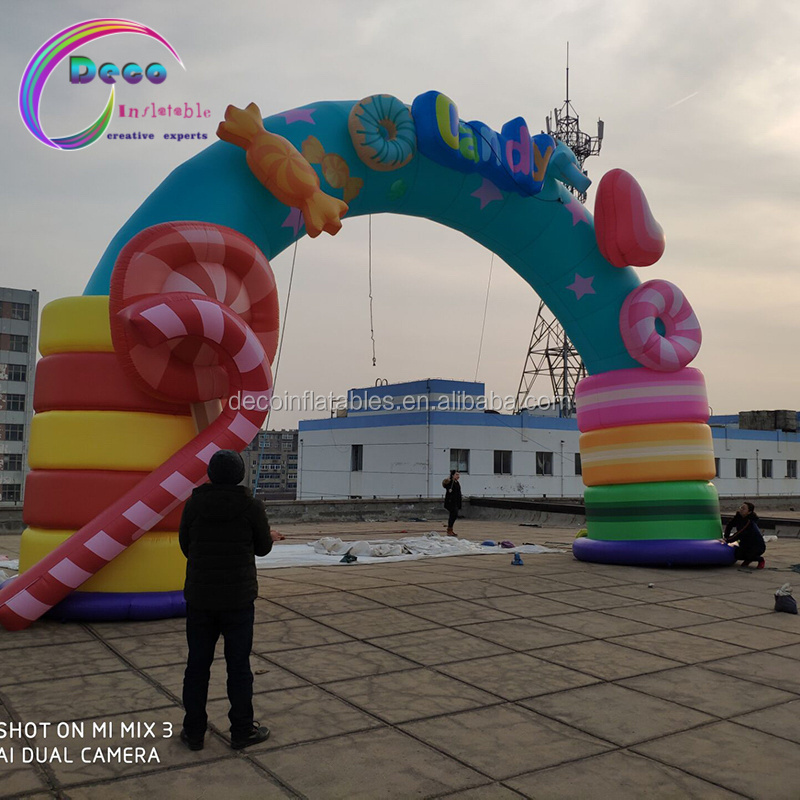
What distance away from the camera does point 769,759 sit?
3.72 metres

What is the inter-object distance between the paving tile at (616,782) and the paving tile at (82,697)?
2.17m

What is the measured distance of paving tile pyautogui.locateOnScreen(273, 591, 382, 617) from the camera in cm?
705

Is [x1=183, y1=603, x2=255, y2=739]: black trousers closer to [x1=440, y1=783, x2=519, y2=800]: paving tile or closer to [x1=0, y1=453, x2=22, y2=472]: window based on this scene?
[x1=440, y1=783, x2=519, y2=800]: paving tile

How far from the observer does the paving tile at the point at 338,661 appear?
16.5ft

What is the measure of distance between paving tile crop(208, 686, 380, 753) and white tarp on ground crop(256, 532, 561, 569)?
5431mm

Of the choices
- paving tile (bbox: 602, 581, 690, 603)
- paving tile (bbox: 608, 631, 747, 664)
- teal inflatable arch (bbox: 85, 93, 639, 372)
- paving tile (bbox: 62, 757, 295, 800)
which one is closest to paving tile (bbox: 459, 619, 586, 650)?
paving tile (bbox: 608, 631, 747, 664)

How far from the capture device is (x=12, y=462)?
72750 millimetres

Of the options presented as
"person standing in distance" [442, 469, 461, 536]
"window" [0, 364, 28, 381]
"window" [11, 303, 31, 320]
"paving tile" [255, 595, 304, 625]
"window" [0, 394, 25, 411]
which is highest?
"window" [11, 303, 31, 320]

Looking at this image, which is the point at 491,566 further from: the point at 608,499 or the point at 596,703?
the point at 596,703

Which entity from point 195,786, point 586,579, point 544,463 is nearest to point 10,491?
point 544,463

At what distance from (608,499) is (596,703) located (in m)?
6.49

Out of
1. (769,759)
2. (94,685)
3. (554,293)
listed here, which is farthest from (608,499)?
(94,685)

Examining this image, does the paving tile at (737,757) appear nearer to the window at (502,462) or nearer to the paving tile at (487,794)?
the paving tile at (487,794)

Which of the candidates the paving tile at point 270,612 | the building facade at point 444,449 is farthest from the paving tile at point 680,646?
the building facade at point 444,449
